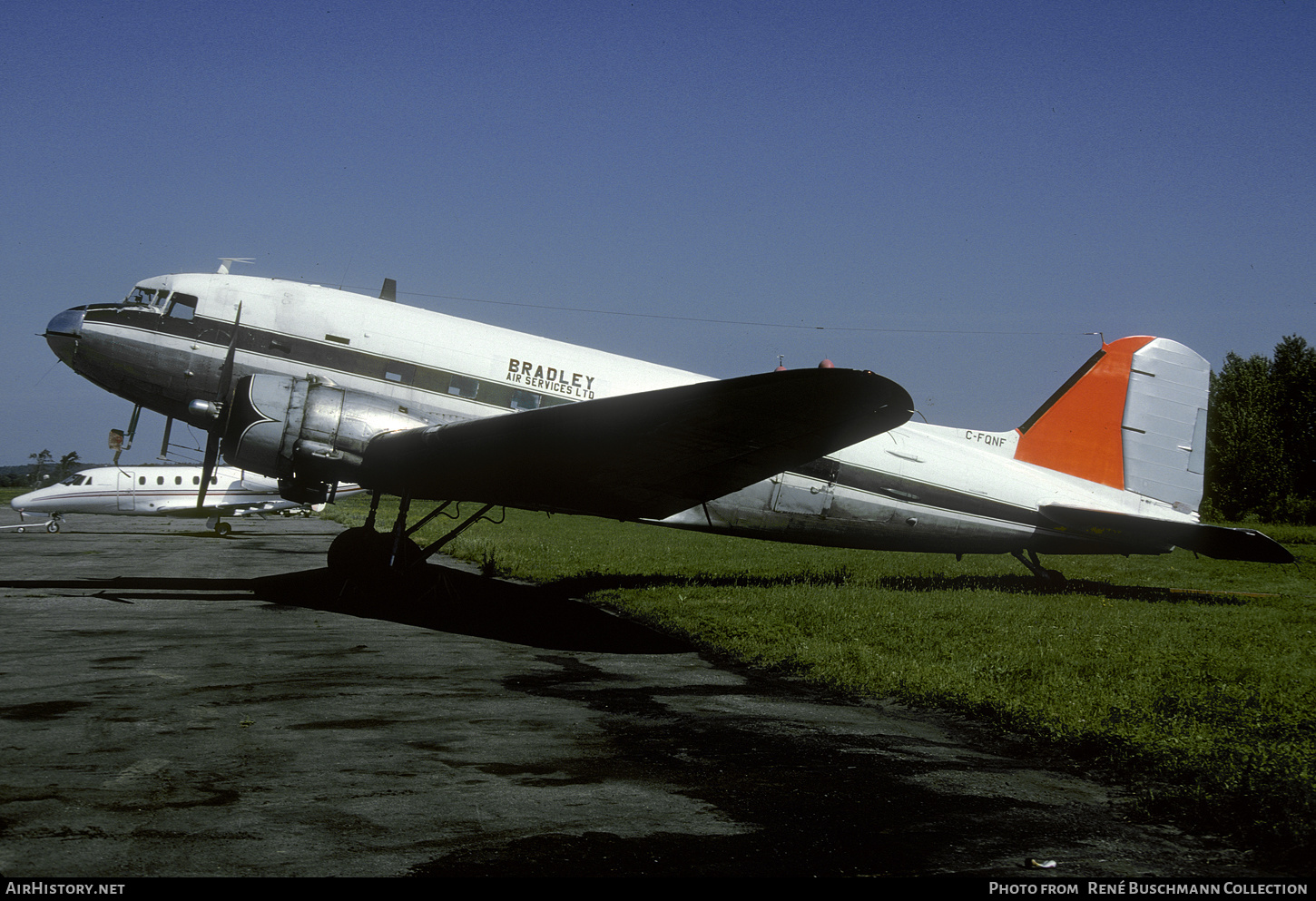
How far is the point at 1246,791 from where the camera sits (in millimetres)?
5047

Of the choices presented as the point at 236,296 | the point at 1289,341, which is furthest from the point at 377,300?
the point at 1289,341

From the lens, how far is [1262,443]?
211 feet

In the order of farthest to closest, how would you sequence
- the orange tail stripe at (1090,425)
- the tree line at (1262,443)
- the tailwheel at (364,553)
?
the tree line at (1262,443) → the orange tail stripe at (1090,425) → the tailwheel at (364,553)

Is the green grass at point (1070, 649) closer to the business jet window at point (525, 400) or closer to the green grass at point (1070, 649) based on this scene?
the green grass at point (1070, 649)

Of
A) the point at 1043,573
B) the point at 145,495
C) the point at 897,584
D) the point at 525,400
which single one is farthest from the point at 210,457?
the point at 145,495

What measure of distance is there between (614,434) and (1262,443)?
6983 centimetres

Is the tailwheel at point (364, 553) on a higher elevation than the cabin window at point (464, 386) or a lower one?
lower

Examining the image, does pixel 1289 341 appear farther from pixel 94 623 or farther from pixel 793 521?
pixel 94 623

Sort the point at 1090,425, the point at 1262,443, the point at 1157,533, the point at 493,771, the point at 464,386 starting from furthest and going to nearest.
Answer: the point at 1262,443, the point at 1090,425, the point at 1157,533, the point at 464,386, the point at 493,771

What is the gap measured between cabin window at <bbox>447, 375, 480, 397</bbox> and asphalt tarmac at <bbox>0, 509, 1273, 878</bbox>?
4.31 m

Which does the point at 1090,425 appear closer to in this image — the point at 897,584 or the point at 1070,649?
the point at 897,584

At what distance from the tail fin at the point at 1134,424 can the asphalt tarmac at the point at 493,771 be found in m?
9.77

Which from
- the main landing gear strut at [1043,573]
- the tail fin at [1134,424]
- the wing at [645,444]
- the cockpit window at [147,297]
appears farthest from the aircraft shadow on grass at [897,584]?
the cockpit window at [147,297]

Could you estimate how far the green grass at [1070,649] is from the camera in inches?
223
